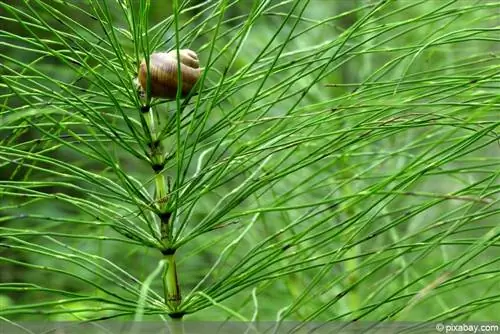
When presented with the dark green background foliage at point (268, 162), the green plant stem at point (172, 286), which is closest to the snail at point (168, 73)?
the dark green background foliage at point (268, 162)

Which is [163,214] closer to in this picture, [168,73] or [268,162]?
[168,73]

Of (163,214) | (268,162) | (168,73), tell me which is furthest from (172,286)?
(268,162)

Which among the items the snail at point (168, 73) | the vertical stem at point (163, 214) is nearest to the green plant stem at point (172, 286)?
the vertical stem at point (163, 214)

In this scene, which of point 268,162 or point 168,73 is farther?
point 268,162

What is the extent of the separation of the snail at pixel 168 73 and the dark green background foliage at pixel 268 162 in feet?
0.08

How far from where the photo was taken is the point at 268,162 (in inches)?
66.2

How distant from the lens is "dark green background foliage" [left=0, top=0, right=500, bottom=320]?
1090 millimetres

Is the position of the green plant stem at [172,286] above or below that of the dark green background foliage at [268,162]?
below

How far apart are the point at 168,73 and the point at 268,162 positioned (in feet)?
1.77

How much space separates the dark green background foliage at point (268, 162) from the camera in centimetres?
109

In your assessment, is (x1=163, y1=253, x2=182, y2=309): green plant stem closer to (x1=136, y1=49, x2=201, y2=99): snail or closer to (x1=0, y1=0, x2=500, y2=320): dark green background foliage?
(x1=0, y1=0, x2=500, y2=320): dark green background foliage

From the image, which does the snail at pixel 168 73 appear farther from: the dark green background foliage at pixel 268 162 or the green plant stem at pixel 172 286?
the green plant stem at pixel 172 286

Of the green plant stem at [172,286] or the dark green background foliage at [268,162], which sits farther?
the green plant stem at [172,286]

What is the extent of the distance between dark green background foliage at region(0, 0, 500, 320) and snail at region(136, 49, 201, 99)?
0.02 meters
